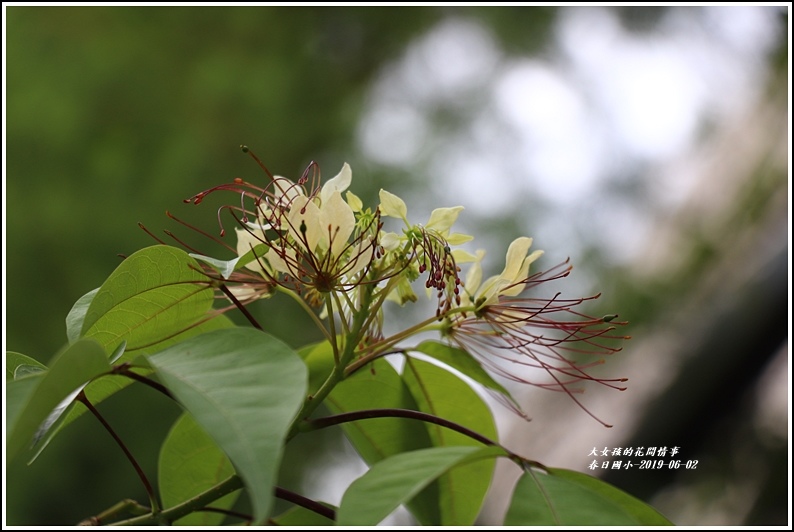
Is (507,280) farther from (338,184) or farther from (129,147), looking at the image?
(129,147)

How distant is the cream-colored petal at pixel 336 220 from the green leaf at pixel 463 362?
98 mm

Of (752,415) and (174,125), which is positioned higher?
(174,125)

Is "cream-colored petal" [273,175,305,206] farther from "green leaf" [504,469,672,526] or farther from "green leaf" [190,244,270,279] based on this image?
"green leaf" [504,469,672,526]

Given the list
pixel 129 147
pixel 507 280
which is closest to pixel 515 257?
pixel 507 280

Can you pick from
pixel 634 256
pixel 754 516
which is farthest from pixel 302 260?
pixel 634 256

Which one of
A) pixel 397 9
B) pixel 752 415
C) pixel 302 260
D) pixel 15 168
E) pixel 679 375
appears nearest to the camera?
pixel 302 260

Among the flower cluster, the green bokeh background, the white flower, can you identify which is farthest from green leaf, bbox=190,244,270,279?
the green bokeh background

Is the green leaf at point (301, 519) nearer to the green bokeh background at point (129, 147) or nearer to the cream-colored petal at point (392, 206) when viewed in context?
the cream-colored petal at point (392, 206)

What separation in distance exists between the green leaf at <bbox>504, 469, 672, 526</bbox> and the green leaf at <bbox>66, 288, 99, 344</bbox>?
0.18 metres

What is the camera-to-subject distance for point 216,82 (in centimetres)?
194

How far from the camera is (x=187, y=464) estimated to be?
417 millimetres

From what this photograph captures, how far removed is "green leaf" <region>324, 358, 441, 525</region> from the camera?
0.40 metres

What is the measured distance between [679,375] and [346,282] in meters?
0.94

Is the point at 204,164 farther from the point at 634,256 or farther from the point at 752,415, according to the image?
the point at 752,415
